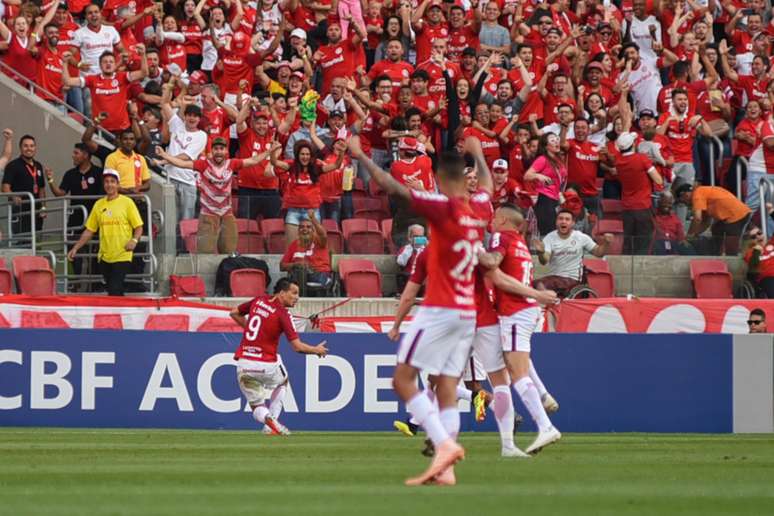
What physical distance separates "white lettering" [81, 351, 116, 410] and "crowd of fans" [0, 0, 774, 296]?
2.64m

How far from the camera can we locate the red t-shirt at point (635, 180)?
24.4 metres

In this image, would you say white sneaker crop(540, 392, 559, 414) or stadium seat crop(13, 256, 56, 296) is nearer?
white sneaker crop(540, 392, 559, 414)

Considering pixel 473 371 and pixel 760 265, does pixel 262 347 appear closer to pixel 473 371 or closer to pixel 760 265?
pixel 473 371

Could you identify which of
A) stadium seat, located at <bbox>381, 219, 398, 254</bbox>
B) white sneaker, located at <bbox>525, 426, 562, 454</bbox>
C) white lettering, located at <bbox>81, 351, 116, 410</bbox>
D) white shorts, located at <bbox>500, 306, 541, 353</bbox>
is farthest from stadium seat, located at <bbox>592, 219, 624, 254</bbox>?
white sneaker, located at <bbox>525, 426, 562, 454</bbox>

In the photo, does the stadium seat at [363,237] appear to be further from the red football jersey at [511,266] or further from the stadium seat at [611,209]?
the red football jersey at [511,266]

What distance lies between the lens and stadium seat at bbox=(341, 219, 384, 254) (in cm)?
2320

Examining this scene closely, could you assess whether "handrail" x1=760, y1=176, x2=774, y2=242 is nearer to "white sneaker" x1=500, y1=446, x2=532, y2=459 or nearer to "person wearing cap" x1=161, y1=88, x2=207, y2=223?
"person wearing cap" x1=161, y1=88, x2=207, y2=223

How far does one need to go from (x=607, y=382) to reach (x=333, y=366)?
3.49m

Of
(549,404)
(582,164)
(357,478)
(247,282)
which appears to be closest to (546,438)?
(549,404)

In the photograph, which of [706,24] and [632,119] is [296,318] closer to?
[632,119]

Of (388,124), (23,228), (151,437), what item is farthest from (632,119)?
(151,437)

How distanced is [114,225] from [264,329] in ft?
14.7

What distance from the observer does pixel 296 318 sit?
22031 mm

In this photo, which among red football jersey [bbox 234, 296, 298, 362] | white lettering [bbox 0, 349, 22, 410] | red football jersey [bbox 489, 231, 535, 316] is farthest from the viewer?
white lettering [bbox 0, 349, 22, 410]
